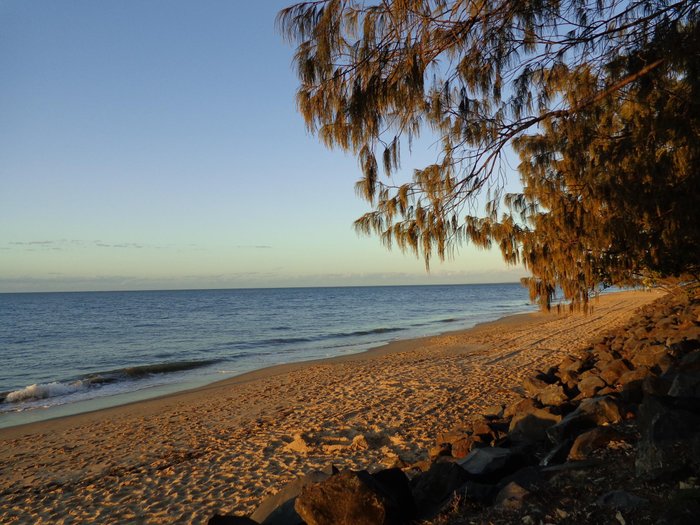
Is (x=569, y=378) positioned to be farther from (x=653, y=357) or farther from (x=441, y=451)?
(x=441, y=451)

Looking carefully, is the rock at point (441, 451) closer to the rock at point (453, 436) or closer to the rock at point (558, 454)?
the rock at point (453, 436)

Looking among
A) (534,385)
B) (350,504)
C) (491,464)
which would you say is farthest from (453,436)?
(350,504)

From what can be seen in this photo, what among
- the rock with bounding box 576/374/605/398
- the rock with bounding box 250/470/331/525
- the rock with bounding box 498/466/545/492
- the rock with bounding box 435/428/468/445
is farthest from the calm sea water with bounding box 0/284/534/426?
the rock with bounding box 498/466/545/492

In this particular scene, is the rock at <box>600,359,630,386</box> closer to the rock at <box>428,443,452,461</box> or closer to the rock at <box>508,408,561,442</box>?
the rock at <box>508,408,561,442</box>

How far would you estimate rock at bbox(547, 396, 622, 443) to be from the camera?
5258 millimetres

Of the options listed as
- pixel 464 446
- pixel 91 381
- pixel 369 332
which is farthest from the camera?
pixel 369 332

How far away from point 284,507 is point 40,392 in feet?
46.6

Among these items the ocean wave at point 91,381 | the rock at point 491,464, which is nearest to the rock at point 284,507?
the rock at point 491,464

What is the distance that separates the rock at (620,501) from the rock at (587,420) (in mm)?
2028

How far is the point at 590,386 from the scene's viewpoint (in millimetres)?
7305

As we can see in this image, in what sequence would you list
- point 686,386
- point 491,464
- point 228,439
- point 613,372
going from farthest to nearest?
1. point 228,439
2. point 613,372
3. point 686,386
4. point 491,464

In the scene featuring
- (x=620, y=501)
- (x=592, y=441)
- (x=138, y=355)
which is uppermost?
(x=620, y=501)

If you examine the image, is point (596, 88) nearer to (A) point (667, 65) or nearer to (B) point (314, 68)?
(A) point (667, 65)

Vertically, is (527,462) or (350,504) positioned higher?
(350,504)
